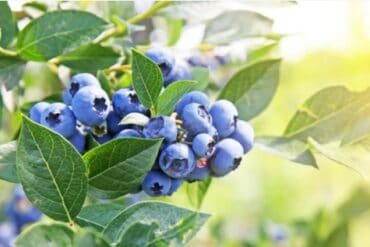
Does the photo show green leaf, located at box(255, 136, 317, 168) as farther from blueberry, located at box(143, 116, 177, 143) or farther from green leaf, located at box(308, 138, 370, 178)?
blueberry, located at box(143, 116, 177, 143)

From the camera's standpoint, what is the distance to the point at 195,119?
2.84 feet

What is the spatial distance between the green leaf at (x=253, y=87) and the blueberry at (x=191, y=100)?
0.61 ft

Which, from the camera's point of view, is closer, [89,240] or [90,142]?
[89,240]

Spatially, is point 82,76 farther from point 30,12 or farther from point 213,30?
point 213,30

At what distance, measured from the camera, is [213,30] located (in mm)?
1225

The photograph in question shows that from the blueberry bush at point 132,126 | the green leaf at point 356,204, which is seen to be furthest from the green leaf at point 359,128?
the green leaf at point 356,204

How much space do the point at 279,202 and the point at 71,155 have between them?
12.4ft

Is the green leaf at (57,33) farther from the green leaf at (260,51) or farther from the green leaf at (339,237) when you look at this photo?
the green leaf at (339,237)

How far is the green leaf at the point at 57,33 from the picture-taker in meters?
0.97

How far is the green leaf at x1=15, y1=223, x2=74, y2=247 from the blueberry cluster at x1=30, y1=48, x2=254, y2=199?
185 millimetres

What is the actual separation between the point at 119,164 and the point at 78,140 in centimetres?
9

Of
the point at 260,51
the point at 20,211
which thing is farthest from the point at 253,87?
the point at 20,211

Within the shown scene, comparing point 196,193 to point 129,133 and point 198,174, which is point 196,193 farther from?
Answer: point 129,133

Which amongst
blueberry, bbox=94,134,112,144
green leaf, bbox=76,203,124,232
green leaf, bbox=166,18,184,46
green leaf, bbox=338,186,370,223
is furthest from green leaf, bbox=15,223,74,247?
green leaf, bbox=338,186,370,223
